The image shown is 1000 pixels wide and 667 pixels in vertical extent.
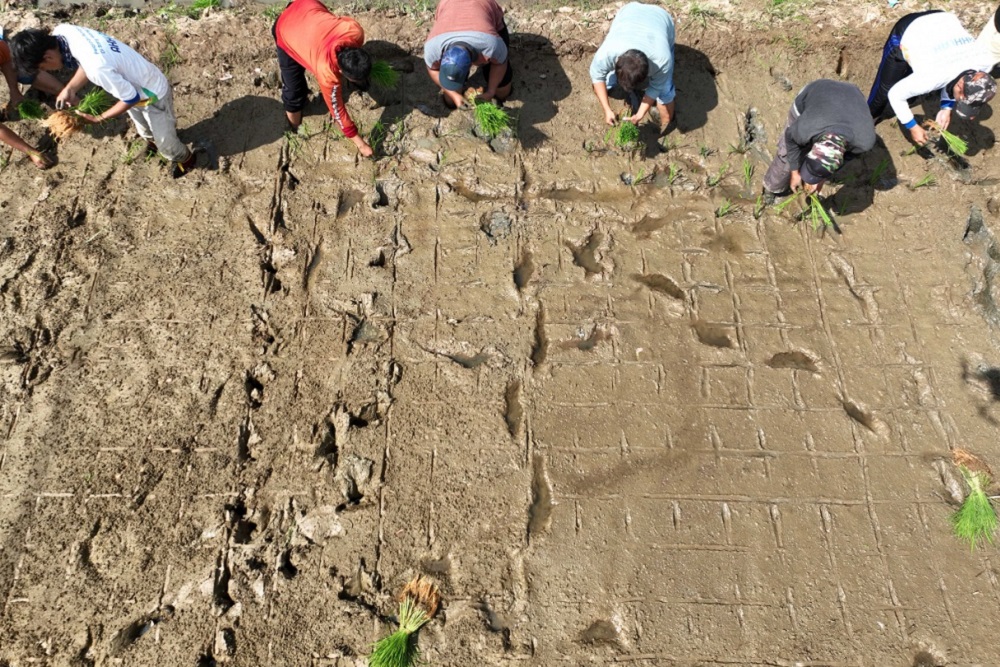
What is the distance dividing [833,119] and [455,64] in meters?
1.99

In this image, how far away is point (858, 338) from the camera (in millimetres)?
3381

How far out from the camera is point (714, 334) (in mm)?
3398

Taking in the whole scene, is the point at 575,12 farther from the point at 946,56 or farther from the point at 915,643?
the point at 915,643

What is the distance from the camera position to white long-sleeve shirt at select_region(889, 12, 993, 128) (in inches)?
133

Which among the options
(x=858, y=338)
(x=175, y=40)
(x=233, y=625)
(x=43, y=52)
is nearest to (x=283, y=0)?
(x=175, y=40)

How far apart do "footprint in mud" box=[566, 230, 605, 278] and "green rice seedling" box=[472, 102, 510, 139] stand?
878 millimetres

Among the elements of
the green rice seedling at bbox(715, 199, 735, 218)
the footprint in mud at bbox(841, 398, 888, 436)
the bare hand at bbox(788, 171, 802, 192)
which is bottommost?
the footprint in mud at bbox(841, 398, 888, 436)

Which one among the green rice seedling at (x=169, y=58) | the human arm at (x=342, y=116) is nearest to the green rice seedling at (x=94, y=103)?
the green rice seedling at (x=169, y=58)

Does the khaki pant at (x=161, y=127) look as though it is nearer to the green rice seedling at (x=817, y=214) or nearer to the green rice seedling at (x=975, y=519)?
the green rice seedling at (x=817, y=214)

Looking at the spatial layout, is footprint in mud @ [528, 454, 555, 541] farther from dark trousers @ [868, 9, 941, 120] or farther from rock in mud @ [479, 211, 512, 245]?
dark trousers @ [868, 9, 941, 120]

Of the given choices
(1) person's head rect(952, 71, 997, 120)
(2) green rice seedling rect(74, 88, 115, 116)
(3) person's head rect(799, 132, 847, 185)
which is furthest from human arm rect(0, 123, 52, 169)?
(1) person's head rect(952, 71, 997, 120)

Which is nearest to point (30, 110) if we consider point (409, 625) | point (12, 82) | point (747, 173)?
point (12, 82)

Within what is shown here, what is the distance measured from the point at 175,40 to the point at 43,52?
119 centimetres

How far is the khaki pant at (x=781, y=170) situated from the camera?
3.55 meters
